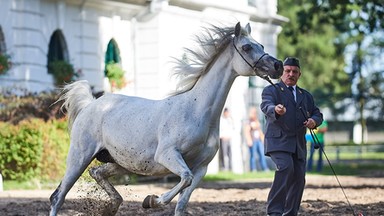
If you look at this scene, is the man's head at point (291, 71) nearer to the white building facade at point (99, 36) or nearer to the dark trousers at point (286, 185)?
the dark trousers at point (286, 185)

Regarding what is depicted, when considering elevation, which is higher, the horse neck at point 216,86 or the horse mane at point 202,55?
the horse mane at point 202,55

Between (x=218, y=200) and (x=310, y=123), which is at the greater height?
(x=310, y=123)

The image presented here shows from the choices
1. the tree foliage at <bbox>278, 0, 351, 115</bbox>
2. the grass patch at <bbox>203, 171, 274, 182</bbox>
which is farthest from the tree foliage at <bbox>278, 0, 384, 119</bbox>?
the grass patch at <bbox>203, 171, 274, 182</bbox>

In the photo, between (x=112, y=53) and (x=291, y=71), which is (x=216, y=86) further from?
(x=112, y=53)

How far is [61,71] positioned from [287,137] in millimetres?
13149

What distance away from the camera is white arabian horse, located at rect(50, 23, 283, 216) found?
36.7 ft

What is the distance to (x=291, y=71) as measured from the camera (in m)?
11.6

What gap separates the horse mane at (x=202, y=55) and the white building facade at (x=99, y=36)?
10.8m

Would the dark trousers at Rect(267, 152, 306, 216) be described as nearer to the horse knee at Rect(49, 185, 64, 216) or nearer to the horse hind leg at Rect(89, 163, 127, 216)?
the horse hind leg at Rect(89, 163, 127, 216)

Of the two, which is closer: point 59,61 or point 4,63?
point 4,63

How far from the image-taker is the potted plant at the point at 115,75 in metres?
25.9

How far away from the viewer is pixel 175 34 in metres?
26.3

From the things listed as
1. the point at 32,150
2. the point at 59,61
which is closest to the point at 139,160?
the point at 32,150

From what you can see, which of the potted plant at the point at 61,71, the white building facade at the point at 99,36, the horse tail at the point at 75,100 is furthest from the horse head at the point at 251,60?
the potted plant at the point at 61,71
